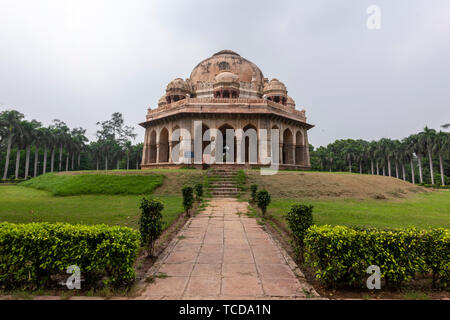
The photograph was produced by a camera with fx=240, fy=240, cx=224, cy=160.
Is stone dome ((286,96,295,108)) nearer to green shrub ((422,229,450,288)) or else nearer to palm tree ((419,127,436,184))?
palm tree ((419,127,436,184))

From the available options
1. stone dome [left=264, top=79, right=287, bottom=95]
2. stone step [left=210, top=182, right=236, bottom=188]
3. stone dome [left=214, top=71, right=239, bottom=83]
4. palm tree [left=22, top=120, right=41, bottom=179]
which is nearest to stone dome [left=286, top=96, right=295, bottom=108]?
stone dome [left=264, top=79, right=287, bottom=95]

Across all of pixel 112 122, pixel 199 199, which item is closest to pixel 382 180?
pixel 199 199

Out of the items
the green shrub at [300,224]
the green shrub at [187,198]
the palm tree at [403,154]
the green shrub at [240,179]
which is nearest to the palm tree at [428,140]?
the palm tree at [403,154]

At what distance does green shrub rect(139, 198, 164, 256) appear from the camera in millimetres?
4695

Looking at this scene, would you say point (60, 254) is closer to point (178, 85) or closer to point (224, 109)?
point (224, 109)

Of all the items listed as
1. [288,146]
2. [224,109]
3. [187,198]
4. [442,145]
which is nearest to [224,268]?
[187,198]

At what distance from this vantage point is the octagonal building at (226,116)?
928 inches

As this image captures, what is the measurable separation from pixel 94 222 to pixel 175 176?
9005mm

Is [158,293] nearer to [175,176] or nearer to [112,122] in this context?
[175,176]

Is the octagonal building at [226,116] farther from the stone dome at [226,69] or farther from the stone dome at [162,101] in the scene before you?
the stone dome at [162,101]

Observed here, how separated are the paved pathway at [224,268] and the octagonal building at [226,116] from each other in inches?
626

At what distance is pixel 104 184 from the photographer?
14359 mm

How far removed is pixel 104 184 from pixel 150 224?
11.2 meters

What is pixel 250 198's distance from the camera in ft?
41.5
